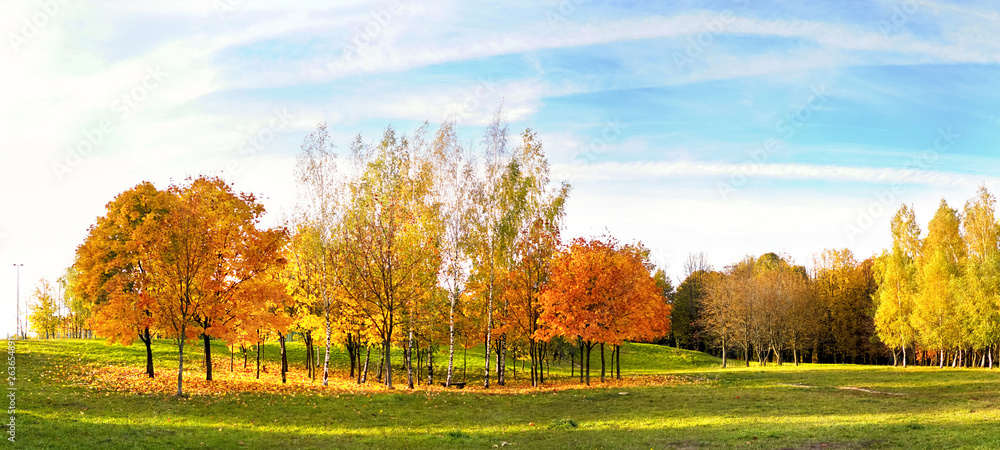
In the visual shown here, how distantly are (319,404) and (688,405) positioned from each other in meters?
18.8

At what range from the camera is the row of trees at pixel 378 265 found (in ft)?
112

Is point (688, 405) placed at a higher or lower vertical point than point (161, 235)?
lower

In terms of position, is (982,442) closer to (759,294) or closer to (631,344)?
(759,294)

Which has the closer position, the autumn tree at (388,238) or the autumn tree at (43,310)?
the autumn tree at (388,238)

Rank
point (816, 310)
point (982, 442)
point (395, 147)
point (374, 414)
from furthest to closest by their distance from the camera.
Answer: point (816, 310) < point (395, 147) < point (374, 414) < point (982, 442)

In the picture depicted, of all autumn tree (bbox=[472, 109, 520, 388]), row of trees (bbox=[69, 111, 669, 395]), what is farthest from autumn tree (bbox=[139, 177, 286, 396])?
autumn tree (bbox=[472, 109, 520, 388])

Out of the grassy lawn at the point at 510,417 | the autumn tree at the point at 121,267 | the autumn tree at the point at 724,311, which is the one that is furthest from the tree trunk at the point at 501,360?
the autumn tree at the point at 724,311

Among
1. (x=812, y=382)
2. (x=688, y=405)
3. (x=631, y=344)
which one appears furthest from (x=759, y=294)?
(x=688, y=405)

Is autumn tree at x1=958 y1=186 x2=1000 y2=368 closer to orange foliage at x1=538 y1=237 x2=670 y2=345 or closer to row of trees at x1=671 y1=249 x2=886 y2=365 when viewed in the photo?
row of trees at x1=671 y1=249 x2=886 y2=365

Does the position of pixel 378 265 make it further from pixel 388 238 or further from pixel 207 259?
pixel 207 259

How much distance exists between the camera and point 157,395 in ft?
95.9

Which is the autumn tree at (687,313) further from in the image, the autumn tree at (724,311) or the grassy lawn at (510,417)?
the grassy lawn at (510,417)

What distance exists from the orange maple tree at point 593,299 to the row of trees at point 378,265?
0.11 metres

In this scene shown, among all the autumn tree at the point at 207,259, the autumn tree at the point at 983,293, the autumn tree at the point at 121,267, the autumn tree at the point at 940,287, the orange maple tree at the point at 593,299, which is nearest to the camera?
the autumn tree at the point at 207,259
